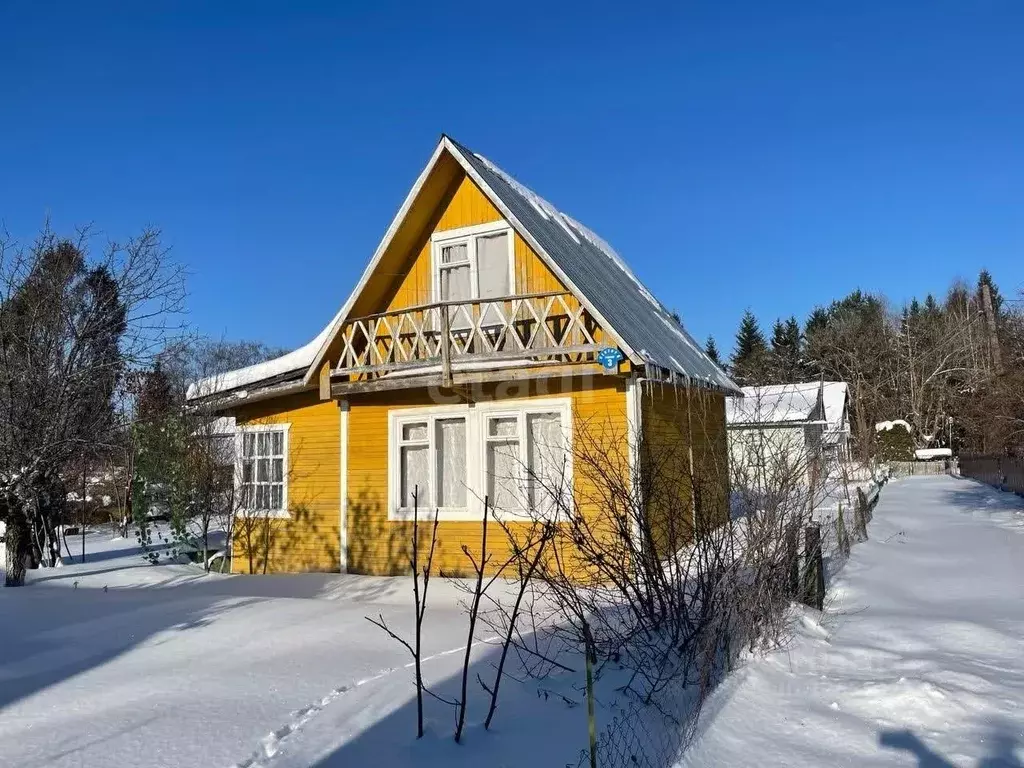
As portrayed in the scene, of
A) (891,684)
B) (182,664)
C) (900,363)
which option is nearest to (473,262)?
(182,664)

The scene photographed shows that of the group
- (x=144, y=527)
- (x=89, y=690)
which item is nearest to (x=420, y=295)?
(x=144, y=527)

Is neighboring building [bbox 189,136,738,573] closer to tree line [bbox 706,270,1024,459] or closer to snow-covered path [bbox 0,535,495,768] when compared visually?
snow-covered path [bbox 0,535,495,768]

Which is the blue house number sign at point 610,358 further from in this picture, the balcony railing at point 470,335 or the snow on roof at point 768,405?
the snow on roof at point 768,405

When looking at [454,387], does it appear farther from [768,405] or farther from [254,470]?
[768,405]

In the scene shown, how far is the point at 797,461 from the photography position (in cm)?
638

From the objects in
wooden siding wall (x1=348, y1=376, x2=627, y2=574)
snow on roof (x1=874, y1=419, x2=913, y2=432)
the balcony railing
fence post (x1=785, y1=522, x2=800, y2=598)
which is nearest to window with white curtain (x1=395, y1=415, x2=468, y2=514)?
wooden siding wall (x1=348, y1=376, x2=627, y2=574)

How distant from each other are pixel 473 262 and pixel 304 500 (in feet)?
16.5

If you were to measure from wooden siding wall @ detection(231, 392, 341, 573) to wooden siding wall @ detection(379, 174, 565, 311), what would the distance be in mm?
2309

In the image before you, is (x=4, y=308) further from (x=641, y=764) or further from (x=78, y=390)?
(x=641, y=764)

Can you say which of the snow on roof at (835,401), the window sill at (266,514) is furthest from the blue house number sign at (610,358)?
the snow on roof at (835,401)

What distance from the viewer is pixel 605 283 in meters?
12.7

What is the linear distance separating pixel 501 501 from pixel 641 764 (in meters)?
7.17

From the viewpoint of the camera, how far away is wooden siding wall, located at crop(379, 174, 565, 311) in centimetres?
1172

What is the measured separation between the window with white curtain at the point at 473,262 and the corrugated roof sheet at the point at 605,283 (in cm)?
70
